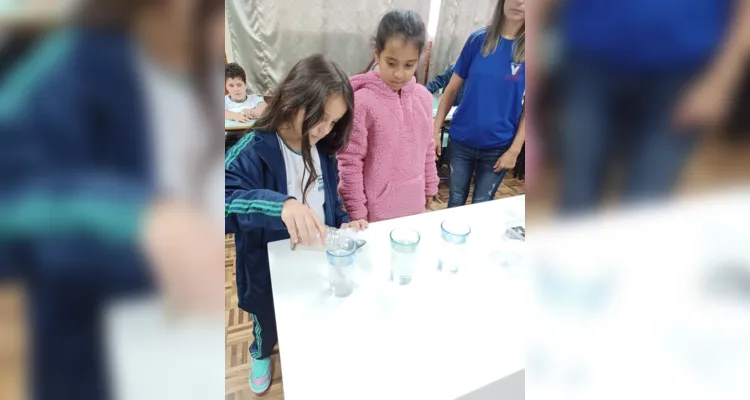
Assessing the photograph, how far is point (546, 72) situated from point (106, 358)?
18 cm

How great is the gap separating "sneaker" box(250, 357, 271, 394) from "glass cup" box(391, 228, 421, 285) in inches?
26.7

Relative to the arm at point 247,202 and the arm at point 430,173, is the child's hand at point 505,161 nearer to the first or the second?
the arm at point 430,173

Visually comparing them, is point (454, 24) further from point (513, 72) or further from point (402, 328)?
point (402, 328)

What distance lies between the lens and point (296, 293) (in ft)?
2.54

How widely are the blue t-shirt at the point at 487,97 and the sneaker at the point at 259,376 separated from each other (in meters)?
1.09

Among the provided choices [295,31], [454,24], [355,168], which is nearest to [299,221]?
[355,168]

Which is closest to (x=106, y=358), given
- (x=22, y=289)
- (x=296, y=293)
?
(x=22, y=289)

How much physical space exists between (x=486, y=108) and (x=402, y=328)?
103 cm

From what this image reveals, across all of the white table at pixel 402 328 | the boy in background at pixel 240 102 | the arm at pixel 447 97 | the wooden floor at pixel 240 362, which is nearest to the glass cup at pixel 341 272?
the white table at pixel 402 328

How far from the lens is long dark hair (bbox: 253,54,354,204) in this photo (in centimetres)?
96

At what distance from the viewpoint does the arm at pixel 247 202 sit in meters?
0.82

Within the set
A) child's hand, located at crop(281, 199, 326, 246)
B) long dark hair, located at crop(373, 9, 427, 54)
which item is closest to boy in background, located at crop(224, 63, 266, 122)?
long dark hair, located at crop(373, 9, 427, 54)

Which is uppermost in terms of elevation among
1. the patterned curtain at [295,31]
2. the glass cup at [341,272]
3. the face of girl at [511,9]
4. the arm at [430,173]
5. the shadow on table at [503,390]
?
the patterned curtain at [295,31]

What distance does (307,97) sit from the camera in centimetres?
96
